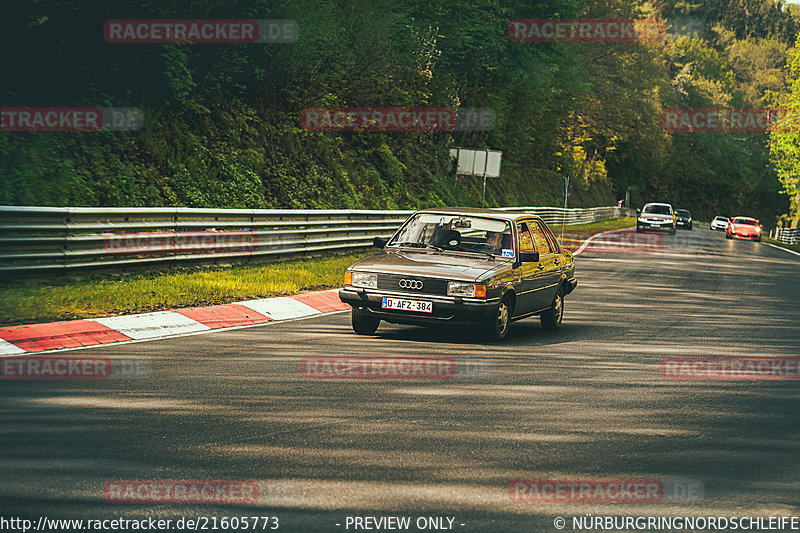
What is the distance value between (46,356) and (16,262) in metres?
3.76

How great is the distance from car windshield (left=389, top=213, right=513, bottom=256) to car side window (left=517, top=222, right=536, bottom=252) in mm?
211

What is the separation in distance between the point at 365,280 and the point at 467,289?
1233 mm

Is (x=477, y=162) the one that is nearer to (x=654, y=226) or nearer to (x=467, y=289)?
(x=654, y=226)

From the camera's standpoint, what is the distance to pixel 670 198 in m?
120

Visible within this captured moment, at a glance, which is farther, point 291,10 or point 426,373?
point 291,10

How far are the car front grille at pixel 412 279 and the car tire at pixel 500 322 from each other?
75 centimetres

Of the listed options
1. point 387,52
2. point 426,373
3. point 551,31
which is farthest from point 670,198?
point 426,373

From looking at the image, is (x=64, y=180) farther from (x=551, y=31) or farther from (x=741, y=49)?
(x=741, y=49)

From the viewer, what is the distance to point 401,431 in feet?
21.8

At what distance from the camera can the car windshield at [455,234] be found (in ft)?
39.9

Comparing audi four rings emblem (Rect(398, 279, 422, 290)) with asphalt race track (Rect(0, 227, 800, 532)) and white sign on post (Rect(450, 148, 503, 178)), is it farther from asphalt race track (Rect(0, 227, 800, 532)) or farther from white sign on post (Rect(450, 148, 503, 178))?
white sign on post (Rect(450, 148, 503, 178))

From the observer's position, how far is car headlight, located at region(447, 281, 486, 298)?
1099cm

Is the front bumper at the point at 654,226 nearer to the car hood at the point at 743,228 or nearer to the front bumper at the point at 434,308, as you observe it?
the car hood at the point at 743,228

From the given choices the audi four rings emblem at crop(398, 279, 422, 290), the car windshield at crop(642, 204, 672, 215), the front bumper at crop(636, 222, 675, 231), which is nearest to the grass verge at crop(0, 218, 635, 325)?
the audi four rings emblem at crop(398, 279, 422, 290)
